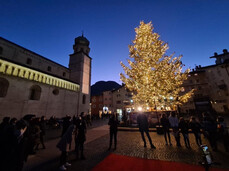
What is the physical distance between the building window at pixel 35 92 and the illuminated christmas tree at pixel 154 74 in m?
17.0

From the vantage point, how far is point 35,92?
715 inches

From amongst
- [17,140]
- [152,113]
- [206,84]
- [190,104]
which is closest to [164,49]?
[152,113]

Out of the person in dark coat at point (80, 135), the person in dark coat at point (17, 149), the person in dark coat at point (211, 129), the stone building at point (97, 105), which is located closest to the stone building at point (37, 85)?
the stone building at point (97, 105)

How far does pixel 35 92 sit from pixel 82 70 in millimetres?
13914

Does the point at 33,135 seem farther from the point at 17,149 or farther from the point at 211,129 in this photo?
the point at 211,129

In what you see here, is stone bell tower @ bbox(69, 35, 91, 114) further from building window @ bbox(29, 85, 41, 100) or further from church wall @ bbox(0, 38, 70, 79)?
building window @ bbox(29, 85, 41, 100)

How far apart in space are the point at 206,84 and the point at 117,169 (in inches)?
1575

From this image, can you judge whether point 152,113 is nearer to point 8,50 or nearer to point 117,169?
point 117,169

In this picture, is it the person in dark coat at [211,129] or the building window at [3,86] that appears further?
the building window at [3,86]

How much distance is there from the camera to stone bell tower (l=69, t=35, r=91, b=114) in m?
28.6

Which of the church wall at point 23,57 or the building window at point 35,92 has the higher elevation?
the church wall at point 23,57

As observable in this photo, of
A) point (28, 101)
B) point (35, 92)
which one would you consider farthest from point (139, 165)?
point (35, 92)

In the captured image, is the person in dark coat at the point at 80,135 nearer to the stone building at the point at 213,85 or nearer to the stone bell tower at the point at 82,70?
the stone bell tower at the point at 82,70

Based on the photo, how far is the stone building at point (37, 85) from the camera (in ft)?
46.9
